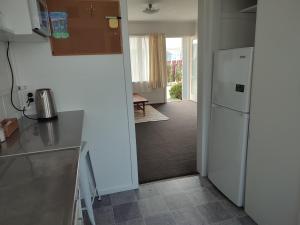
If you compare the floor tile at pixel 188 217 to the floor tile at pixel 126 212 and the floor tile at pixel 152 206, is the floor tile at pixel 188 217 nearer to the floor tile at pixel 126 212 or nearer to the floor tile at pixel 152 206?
the floor tile at pixel 152 206

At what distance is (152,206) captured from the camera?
7.00ft

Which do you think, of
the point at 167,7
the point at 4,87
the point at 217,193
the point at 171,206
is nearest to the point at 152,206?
the point at 171,206

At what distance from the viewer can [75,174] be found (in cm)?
95

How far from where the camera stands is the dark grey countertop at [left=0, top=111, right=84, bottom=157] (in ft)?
4.13

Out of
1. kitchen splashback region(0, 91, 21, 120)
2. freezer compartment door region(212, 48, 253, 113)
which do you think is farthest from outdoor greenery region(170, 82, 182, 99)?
kitchen splashback region(0, 91, 21, 120)

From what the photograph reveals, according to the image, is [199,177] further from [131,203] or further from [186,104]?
[186,104]

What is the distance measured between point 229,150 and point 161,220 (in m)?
0.90

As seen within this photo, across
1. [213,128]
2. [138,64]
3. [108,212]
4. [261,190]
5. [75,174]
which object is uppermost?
[138,64]

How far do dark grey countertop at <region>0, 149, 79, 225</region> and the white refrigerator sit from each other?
139cm

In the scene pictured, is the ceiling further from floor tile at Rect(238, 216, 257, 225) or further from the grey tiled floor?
floor tile at Rect(238, 216, 257, 225)

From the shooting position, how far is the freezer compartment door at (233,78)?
1.75m

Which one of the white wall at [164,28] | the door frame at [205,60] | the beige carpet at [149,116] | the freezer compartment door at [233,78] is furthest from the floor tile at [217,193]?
the white wall at [164,28]

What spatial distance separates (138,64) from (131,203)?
196 inches

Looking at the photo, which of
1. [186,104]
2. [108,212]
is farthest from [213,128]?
[186,104]
